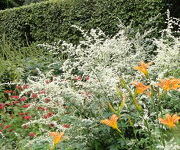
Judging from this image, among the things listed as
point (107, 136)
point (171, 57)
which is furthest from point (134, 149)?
point (171, 57)

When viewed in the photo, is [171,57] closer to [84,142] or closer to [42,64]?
[84,142]

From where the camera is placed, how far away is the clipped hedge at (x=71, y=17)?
25.9 feet

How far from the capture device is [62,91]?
10.3 ft

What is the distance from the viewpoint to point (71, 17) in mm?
9695

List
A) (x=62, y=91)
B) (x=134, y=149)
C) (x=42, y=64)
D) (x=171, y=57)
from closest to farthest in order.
→ (x=134, y=149) < (x=62, y=91) < (x=171, y=57) < (x=42, y=64)

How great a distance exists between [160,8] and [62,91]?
4.96m

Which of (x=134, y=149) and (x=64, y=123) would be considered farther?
(x=64, y=123)

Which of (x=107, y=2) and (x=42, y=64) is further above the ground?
(x=107, y=2)

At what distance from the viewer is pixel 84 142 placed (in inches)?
121

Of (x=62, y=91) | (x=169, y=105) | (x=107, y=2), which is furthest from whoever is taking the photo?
(x=107, y=2)

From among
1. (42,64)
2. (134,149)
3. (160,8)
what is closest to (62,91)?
(134,149)

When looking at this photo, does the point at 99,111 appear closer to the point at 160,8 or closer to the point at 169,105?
the point at 169,105

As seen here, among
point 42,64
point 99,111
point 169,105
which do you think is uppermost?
point 99,111

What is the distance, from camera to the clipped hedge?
7.88 m
